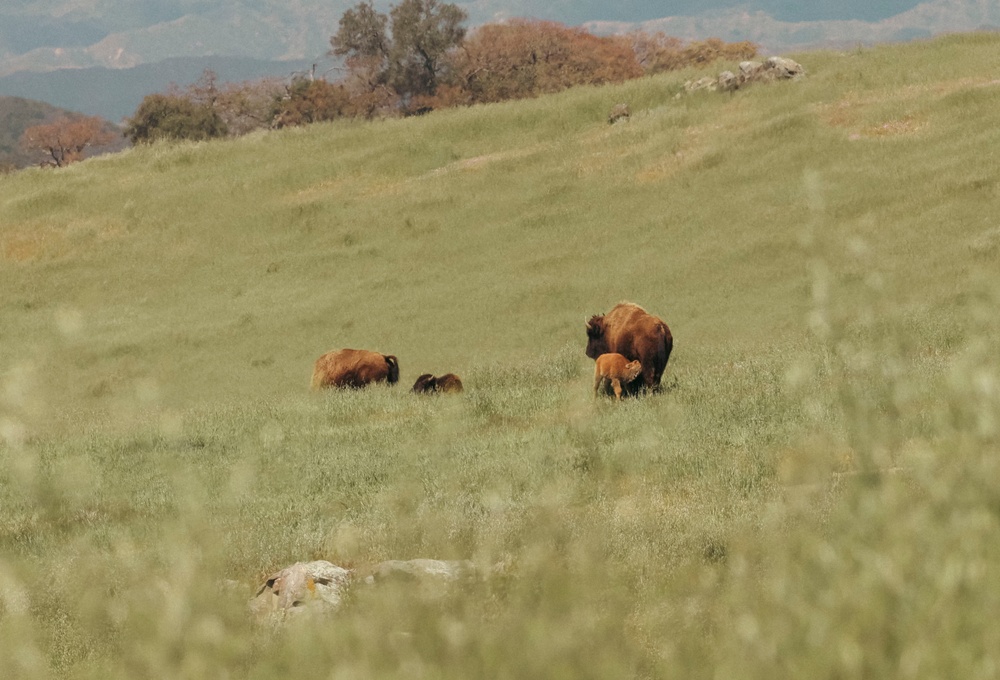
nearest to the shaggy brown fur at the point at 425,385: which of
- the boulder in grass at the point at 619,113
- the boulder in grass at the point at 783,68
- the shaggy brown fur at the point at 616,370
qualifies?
the shaggy brown fur at the point at 616,370

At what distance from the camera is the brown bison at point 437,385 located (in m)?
21.3

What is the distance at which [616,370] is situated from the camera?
1789 cm

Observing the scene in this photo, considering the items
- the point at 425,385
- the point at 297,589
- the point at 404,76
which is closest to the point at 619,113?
the point at 425,385

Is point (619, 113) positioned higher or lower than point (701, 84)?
lower

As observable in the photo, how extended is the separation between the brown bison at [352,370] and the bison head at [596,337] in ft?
17.7

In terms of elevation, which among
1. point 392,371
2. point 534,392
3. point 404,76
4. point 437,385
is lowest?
point 392,371

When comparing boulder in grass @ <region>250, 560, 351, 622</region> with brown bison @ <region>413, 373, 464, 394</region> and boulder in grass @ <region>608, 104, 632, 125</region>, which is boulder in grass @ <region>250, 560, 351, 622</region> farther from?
boulder in grass @ <region>608, 104, 632, 125</region>

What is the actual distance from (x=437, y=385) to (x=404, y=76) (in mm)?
82851

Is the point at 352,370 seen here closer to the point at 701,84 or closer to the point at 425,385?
the point at 425,385

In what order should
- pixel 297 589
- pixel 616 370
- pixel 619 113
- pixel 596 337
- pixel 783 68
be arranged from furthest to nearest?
pixel 619 113
pixel 783 68
pixel 596 337
pixel 616 370
pixel 297 589

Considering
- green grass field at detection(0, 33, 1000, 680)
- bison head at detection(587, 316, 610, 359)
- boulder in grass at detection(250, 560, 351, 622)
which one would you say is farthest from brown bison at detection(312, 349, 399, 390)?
boulder in grass at detection(250, 560, 351, 622)

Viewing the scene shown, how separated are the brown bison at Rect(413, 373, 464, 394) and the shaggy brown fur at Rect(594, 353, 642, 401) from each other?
4.13m

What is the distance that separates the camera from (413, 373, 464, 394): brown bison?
21.3m

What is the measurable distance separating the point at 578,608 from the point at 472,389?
57.2ft
